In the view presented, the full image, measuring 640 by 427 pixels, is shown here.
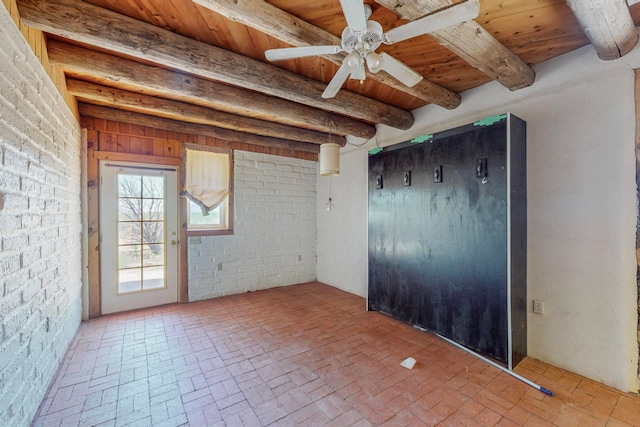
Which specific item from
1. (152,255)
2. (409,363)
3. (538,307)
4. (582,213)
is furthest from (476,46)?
(152,255)

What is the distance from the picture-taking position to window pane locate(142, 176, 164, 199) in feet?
12.5

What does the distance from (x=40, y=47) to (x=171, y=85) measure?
2.81 ft

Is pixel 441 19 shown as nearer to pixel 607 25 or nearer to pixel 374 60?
pixel 374 60

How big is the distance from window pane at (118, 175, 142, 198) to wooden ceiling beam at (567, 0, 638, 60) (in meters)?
4.61

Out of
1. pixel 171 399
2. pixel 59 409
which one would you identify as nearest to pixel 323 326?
pixel 171 399

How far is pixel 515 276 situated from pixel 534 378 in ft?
2.66

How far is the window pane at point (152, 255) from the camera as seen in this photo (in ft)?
12.4

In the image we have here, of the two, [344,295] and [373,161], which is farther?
[344,295]

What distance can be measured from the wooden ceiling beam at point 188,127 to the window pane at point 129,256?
1682 mm

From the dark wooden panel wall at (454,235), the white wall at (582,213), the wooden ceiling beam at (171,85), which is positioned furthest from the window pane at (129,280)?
the white wall at (582,213)

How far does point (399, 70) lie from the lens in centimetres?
184

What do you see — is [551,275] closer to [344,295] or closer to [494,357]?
[494,357]

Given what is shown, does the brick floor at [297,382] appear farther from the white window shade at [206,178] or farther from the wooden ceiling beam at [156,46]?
the wooden ceiling beam at [156,46]

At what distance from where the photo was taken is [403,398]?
197cm
